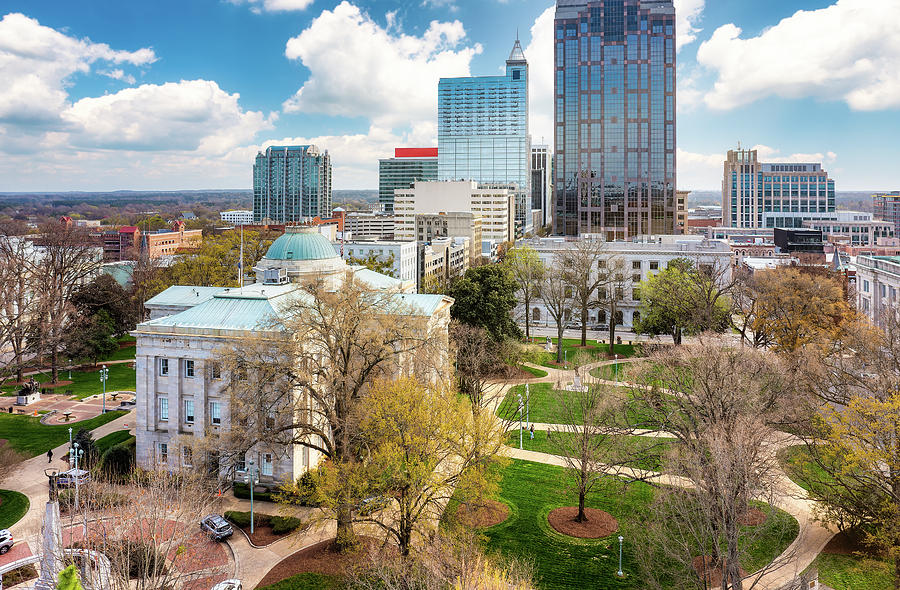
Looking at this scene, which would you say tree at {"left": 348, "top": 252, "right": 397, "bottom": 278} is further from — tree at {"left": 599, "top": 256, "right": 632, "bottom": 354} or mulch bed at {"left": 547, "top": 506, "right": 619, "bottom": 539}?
mulch bed at {"left": 547, "top": 506, "right": 619, "bottom": 539}

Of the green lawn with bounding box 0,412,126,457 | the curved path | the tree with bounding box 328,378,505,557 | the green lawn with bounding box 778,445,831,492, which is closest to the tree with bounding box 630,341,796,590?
the curved path

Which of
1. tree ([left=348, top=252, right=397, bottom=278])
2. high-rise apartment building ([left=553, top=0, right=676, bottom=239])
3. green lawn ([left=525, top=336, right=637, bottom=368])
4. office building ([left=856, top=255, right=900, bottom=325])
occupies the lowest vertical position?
green lawn ([left=525, top=336, right=637, bottom=368])

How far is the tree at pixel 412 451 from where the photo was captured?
27719 mm

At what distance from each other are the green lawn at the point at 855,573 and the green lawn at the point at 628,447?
8904 mm

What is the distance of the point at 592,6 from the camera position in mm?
144875

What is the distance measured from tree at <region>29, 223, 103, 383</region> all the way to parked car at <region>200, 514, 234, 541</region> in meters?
32.4

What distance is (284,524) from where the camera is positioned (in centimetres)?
3356

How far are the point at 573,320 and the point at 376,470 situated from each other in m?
66.8

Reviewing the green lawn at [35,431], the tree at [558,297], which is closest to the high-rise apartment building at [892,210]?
the tree at [558,297]

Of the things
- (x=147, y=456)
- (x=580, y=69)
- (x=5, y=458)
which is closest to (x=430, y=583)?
(x=147, y=456)

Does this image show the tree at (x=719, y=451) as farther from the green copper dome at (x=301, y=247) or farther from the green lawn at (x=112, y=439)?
the green lawn at (x=112, y=439)

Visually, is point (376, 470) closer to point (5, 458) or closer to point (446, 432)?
point (446, 432)

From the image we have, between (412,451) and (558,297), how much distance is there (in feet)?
163

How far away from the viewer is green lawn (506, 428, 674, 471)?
122 feet
